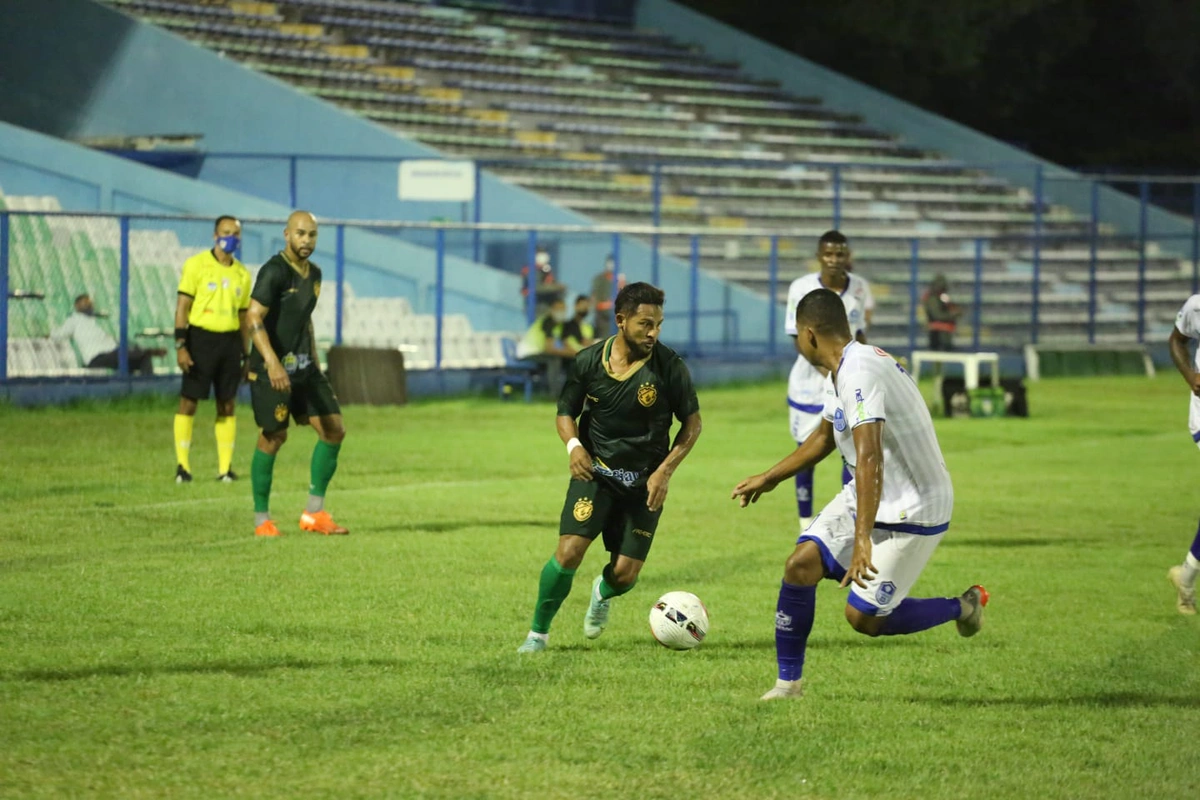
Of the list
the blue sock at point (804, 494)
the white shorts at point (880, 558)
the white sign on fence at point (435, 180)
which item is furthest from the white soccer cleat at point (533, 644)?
the white sign on fence at point (435, 180)

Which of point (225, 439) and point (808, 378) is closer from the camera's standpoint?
point (808, 378)

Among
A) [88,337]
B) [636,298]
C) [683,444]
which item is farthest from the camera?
[88,337]

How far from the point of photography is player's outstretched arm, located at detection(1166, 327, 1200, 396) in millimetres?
9359

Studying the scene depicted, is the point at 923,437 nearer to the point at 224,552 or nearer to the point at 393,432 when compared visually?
the point at 224,552

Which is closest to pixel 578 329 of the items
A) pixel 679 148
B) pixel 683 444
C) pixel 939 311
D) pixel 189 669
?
pixel 939 311

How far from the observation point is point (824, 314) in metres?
6.70

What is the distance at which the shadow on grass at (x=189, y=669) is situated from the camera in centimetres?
709

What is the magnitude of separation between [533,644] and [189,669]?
1539 millimetres

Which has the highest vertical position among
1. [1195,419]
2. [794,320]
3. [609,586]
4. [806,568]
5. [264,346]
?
[794,320]

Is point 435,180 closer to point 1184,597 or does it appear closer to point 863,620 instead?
point 1184,597

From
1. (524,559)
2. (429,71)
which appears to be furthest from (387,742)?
(429,71)

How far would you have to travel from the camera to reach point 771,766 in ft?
19.7

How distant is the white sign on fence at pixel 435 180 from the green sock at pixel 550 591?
60.5 feet

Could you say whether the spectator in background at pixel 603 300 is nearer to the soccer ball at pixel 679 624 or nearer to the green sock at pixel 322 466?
the green sock at pixel 322 466
